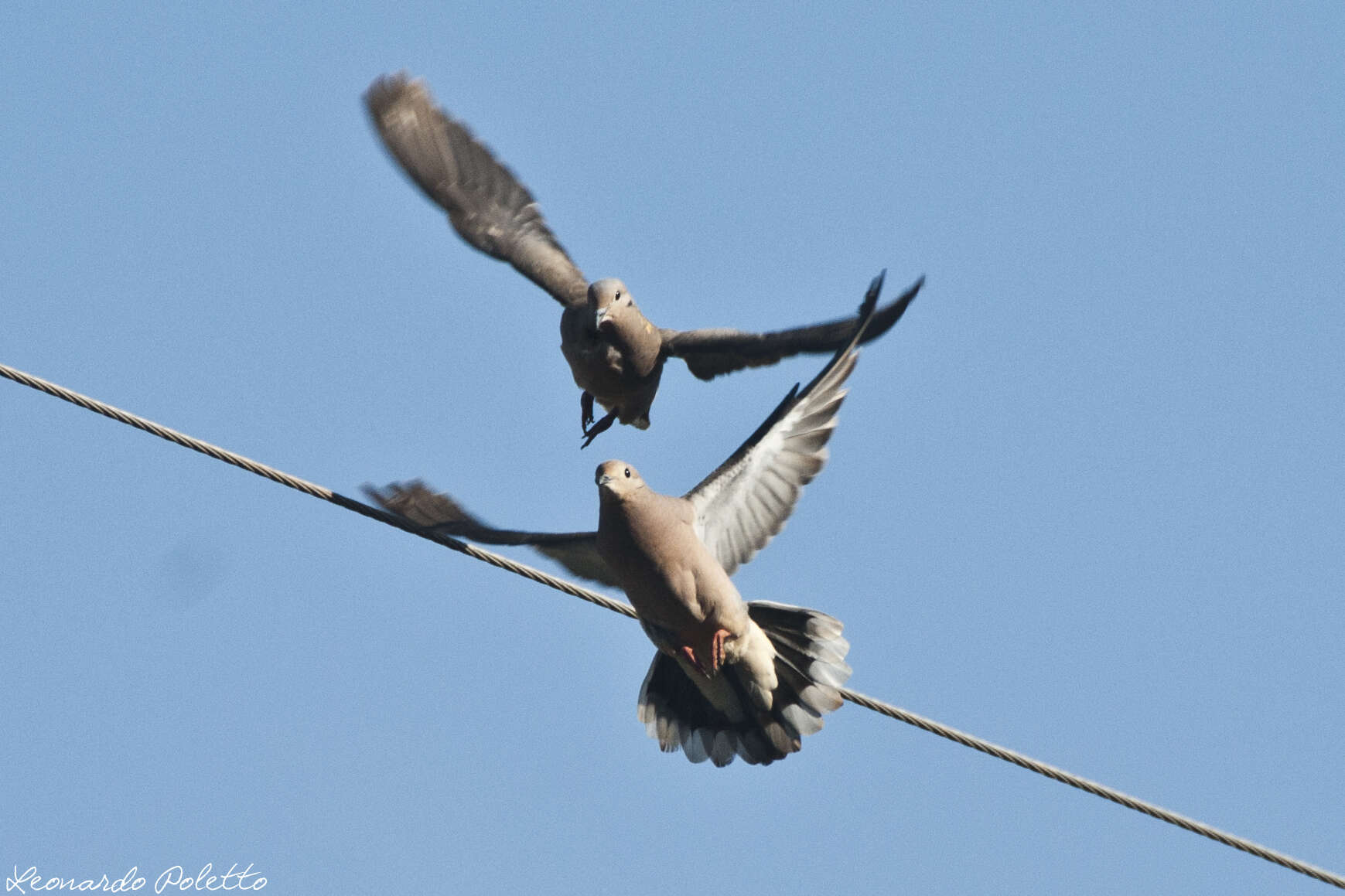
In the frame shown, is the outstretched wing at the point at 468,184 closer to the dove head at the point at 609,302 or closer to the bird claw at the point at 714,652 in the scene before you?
the dove head at the point at 609,302

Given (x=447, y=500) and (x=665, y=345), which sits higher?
(x=665, y=345)

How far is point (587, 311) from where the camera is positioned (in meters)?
8.43

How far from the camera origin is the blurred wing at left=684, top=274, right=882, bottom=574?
6.26 m

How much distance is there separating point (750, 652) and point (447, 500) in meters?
1.13

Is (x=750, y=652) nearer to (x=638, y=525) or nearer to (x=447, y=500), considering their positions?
(x=638, y=525)

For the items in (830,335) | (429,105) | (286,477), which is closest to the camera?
(286,477)

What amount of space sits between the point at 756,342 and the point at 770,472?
1603mm

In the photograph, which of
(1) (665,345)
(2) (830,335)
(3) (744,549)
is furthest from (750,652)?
(1) (665,345)

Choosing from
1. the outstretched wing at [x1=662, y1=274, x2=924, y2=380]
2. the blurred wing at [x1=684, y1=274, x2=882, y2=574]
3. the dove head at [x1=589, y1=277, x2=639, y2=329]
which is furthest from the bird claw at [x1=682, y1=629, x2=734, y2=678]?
the dove head at [x1=589, y1=277, x2=639, y2=329]

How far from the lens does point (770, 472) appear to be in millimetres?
6398

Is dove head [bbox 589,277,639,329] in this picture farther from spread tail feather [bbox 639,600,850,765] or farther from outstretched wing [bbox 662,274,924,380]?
spread tail feather [bbox 639,600,850,765]

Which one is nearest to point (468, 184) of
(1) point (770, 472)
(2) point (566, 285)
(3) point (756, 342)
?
(2) point (566, 285)

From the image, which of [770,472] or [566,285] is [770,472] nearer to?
[770,472]

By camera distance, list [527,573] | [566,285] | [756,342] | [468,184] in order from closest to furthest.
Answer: [527,573], [756,342], [566,285], [468,184]
